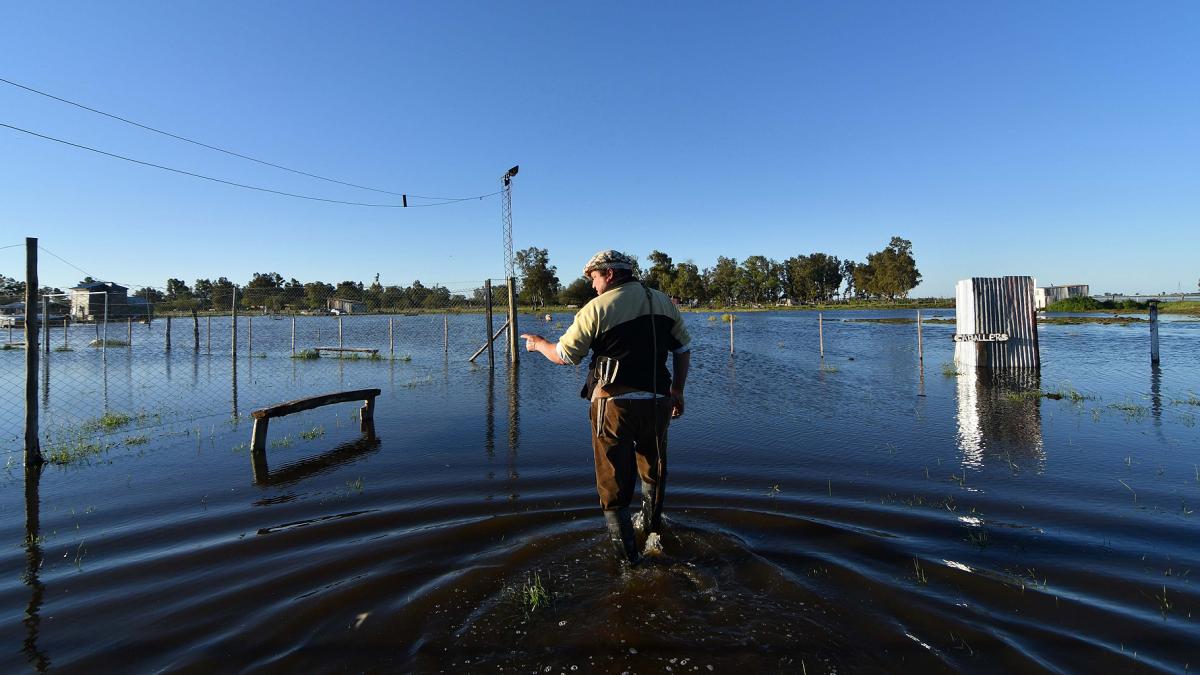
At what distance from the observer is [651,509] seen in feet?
16.2

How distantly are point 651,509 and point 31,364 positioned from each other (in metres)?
8.95

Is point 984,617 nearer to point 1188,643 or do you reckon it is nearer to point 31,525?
point 1188,643

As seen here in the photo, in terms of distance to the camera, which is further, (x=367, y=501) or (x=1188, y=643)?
(x=367, y=501)

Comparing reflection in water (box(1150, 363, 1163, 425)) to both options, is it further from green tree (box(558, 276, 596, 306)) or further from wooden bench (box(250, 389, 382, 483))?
green tree (box(558, 276, 596, 306))

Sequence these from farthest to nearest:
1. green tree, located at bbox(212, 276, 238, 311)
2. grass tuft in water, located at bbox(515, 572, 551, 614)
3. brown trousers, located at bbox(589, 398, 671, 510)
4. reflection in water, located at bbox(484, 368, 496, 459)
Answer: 1. green tree, located at bbox(212, 276, 238, 311)
2. reflection in water, located at bbox(484, 368, 496, 459)
3. brown trousers, located at bbox(589, 398, 671, 510)
4. grass tuft in water, located at bbox(515, 572, 551, 614)

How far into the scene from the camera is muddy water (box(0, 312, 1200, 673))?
136 inches

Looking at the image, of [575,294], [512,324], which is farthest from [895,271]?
[512,324]

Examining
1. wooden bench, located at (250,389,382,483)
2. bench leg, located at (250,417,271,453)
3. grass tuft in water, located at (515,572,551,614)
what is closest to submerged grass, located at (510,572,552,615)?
grass tuft in water, located at (515,572,551,614)

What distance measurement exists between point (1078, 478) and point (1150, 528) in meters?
1.81

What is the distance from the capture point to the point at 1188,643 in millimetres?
3414

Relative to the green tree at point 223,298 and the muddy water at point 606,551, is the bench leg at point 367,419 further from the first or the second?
the green tree at point 223,298

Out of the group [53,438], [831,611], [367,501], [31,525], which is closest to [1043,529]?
[831,611]

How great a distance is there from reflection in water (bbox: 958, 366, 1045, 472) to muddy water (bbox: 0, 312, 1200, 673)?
97mm

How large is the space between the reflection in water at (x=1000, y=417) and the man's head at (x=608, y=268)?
591cm
